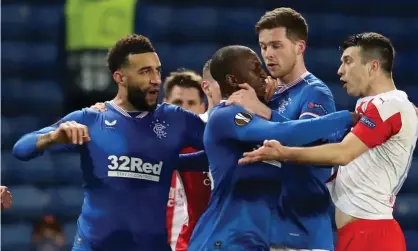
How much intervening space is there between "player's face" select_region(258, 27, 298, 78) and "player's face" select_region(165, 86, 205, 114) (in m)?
1.77

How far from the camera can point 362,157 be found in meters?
4.66

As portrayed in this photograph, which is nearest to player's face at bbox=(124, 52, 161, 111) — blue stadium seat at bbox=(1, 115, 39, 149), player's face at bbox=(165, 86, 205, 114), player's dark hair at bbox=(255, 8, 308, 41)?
player's dark hair at bbox=(255, 8, 308, 41)

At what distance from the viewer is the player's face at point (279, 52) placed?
4680 millimetres

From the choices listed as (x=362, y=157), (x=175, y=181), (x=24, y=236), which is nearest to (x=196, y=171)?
(x=362, y=157)

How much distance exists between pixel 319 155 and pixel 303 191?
374mm


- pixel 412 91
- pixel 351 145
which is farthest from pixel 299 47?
pixel 412 91

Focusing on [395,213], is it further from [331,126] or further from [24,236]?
[331,126]

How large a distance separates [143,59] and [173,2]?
5245 millimetres

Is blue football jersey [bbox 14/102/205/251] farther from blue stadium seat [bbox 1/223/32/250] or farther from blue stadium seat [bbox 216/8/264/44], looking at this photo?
blue stadium seat [bbox 216/8/264/44]

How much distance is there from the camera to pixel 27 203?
8.85 metres

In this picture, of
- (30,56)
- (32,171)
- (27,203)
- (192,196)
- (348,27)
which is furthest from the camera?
(348,27)

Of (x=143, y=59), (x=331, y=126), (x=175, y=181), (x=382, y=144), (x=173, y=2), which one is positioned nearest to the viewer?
(x=331, y=126)

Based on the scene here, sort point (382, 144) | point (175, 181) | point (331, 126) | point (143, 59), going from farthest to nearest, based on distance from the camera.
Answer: point (175, 181)
point (143, 59)
point (382, 144)
point (331, 126)

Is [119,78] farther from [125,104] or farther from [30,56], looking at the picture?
[30,56]
